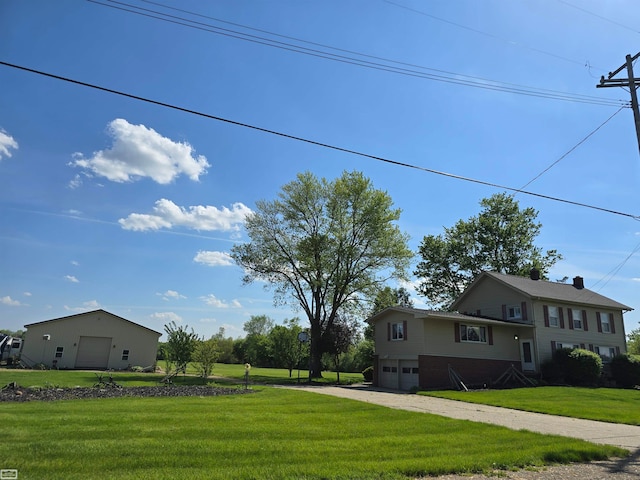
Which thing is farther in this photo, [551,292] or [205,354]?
[551,292]

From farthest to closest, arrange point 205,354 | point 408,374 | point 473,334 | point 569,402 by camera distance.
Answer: point 473,334
point 408,374
point 205,354
point 569,402

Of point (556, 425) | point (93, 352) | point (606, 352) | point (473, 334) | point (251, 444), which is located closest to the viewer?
point (251, 444)

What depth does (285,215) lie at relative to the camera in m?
35.7

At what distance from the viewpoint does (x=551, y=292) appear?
3131cm

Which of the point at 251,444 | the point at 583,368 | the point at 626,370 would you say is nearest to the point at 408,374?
the point at 583,368

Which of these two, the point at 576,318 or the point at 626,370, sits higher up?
the point at 576,318

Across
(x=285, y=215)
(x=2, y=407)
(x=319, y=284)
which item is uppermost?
(x=285, y=215)

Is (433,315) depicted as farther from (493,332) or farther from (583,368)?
(583,368)

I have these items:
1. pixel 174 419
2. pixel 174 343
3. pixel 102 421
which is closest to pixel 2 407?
pixel 102 421

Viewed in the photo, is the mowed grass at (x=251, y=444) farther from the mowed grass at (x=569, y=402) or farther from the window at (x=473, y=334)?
the window at (x=473, y=334)

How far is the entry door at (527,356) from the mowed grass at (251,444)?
1945 centimetres

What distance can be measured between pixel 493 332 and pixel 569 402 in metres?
10.0

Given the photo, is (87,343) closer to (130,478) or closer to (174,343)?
(174,343)

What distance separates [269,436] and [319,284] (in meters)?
25.4
